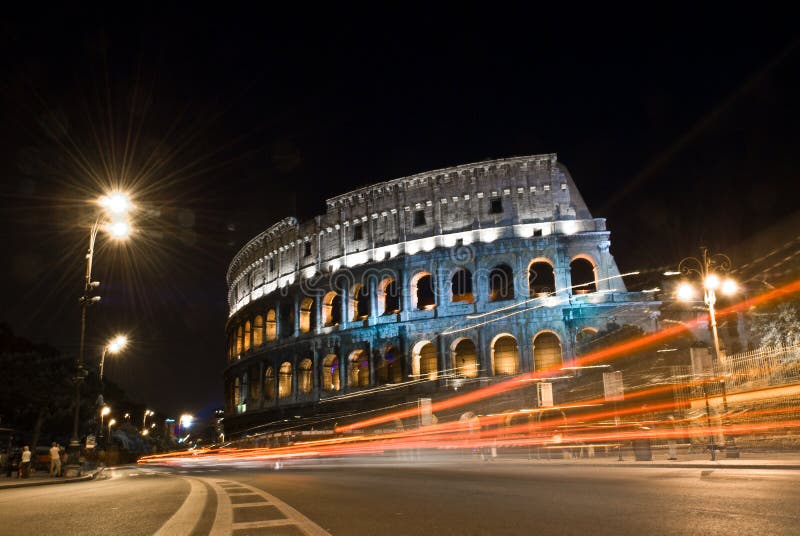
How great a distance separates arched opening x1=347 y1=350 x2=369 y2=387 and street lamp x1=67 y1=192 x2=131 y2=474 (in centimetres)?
2531

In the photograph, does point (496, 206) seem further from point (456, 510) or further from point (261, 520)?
point (261, 520)

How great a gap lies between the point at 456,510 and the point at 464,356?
35.1m

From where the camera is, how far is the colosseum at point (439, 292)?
37906mm

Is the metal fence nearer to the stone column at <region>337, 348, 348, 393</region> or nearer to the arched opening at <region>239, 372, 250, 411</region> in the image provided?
the stone column at <region>337, 348, 348, 393</region>

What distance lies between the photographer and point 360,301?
153ft

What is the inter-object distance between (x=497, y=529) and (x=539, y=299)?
33.5 metres

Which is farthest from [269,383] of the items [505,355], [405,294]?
[505,355]

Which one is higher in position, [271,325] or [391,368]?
[271,325]

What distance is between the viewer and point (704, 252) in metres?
17.4

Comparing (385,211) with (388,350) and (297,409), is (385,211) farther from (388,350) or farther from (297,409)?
(297,409)

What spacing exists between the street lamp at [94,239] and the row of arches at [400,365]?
23226 mm

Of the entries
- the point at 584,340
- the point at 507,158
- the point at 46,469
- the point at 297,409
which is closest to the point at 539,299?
the point at 584,340

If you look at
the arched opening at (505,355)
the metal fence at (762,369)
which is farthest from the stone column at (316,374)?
the metal fence at (762,369)

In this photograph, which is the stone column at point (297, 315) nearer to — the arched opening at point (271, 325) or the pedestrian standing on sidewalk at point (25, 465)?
the arched opening at point (271, 325)
